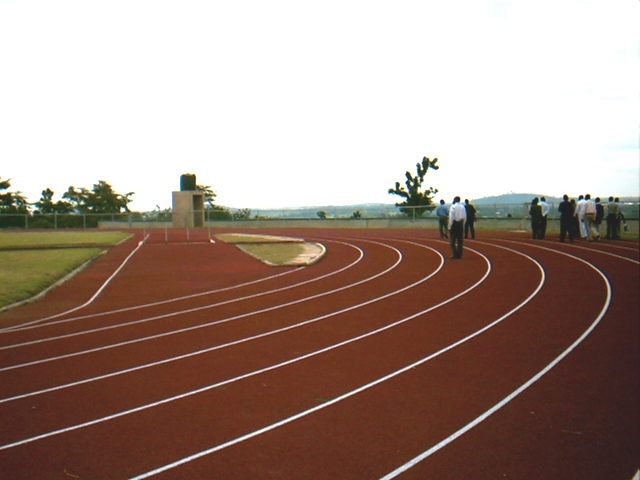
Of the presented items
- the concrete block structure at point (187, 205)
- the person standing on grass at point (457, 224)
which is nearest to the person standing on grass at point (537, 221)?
the person standing on grass at point (457, 224)

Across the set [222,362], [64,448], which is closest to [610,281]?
[222,362]

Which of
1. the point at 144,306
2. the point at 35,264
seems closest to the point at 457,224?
the point at 144,306

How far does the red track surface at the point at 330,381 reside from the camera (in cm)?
567

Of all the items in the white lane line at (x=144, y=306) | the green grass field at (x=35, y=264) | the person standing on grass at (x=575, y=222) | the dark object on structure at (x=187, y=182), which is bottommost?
the white lane line at (x=144, y=306)

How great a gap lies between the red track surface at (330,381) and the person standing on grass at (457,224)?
12.8 feet

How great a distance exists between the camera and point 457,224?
20.0 metres

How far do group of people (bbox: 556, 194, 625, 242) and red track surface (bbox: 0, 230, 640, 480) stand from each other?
8701mm

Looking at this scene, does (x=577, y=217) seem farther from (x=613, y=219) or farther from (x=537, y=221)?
(x=537, y=221)

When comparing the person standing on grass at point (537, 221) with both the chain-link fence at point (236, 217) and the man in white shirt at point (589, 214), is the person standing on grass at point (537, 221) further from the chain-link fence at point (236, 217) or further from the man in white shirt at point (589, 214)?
the chain-link fence at point (236, 217)

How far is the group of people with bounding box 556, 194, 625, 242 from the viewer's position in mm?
24344

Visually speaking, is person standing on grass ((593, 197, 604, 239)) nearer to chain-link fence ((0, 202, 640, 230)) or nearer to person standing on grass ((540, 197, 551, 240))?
person standing on grass ((540, 197, 551, 240))

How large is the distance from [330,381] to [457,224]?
12812mm

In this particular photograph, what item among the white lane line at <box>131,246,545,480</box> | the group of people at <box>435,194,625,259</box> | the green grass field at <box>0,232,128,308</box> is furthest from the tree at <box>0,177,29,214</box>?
the white lane line at <box>131,246,545,480</box>

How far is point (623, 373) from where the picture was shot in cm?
846
